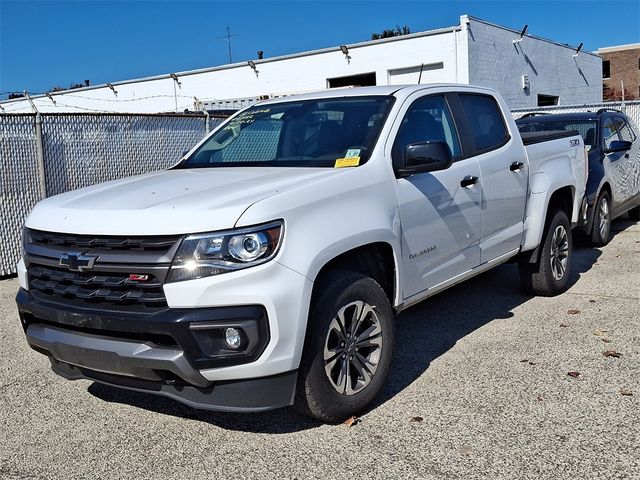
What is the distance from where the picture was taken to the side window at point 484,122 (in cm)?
559

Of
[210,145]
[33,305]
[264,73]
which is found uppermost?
[264,73]

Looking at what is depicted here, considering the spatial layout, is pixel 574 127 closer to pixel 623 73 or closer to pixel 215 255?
pixel 215 255

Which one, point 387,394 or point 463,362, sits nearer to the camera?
point 387,394

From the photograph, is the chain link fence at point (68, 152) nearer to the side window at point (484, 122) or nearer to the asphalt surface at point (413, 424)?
the asphalt surface at point (413, 424)

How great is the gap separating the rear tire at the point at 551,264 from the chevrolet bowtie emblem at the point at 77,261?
14.0ft

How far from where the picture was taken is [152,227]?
138 inches

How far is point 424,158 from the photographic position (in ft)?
14.4

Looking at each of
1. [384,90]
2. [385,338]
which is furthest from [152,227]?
[384,90]

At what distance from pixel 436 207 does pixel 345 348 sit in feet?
4.23

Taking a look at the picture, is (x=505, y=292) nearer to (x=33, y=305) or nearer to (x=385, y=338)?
(x=385, y=338)

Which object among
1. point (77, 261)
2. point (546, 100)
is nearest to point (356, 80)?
point (546, 100)

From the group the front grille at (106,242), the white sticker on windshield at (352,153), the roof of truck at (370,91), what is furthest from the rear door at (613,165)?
the front grille at (106,242)

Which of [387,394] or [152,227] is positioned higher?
[152,227]

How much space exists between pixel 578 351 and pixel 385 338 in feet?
5.96
